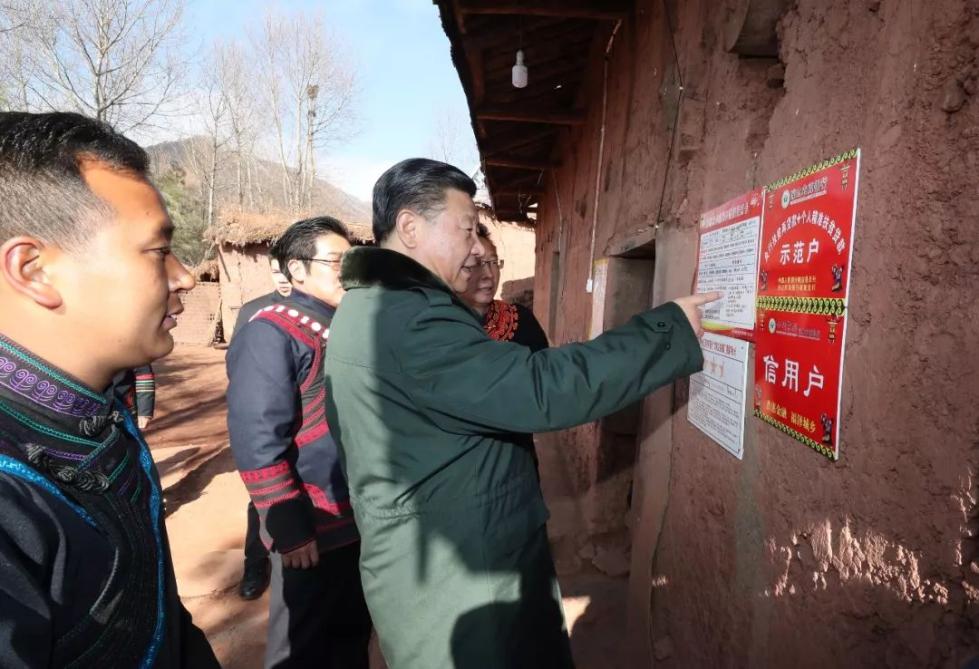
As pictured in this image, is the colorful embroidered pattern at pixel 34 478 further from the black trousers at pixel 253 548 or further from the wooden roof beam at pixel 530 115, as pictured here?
the wooden roof beam at pixel 530 115

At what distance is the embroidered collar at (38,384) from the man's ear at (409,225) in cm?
93

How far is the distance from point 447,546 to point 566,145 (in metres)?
6.19

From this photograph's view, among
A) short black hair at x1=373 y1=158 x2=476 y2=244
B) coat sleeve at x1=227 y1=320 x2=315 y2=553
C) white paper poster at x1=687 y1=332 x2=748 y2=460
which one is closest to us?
short black hair at x1=373 y1=158 x2=476 y2=244

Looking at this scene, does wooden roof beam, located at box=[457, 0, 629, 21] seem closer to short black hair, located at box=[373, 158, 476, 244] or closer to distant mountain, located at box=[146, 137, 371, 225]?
short black hair, located at box=[373, 158, 476, 244]

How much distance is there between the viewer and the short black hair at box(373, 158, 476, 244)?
1642 mm

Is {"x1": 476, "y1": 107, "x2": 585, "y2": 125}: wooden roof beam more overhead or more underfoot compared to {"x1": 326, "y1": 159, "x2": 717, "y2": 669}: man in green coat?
more overhead

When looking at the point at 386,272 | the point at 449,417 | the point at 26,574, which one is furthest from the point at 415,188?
the point at 26,574

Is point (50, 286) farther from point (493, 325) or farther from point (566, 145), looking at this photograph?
point (566, 145)

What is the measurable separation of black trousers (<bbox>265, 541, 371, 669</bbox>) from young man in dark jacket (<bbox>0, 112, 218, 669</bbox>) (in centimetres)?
133

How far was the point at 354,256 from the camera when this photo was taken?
Answer: 158cm

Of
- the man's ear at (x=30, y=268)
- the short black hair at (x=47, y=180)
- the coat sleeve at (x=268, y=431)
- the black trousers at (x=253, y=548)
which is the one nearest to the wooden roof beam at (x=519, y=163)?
the black trousers at (x=253, y=548)

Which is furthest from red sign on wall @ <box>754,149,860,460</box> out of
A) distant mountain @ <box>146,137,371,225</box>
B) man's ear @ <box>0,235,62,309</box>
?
distant mountain @ <box>146,137,371,225</box>

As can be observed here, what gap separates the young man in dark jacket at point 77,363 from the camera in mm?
803

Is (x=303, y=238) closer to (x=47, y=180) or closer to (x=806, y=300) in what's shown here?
(x=47, y=180)
